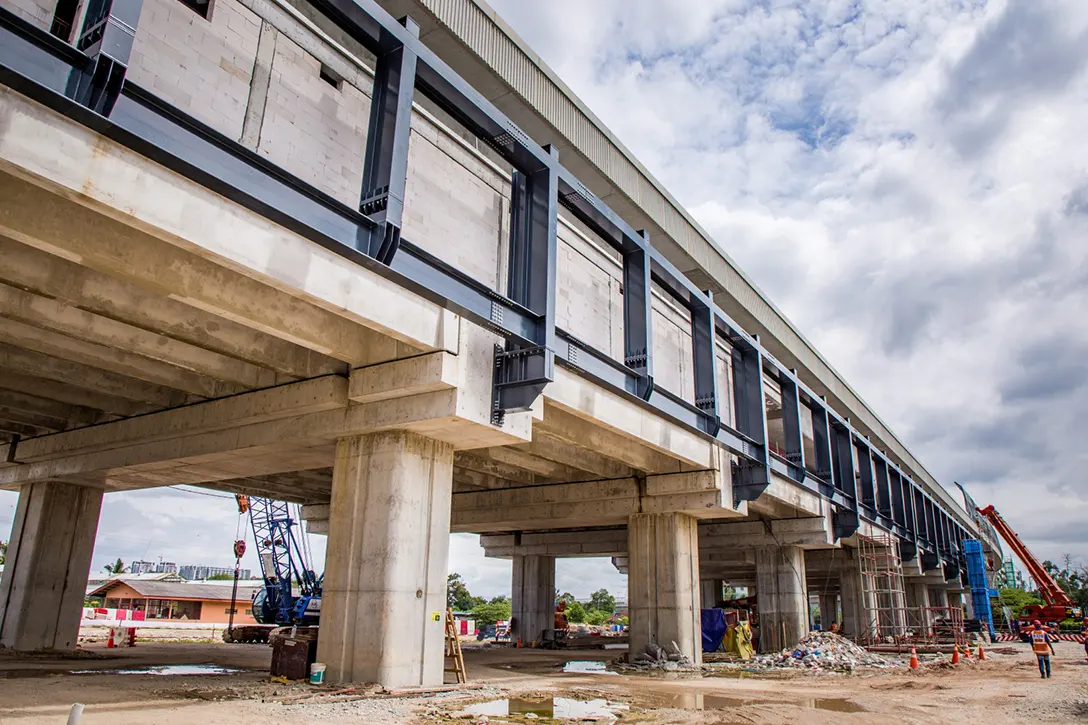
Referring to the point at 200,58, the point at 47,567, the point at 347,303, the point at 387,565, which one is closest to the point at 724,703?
the point at 387,565

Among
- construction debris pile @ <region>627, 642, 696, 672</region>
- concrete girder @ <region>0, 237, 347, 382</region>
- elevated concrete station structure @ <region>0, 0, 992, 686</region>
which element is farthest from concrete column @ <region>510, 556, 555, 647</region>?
concrete girder @ <region>0, 237, 347, 382</region>

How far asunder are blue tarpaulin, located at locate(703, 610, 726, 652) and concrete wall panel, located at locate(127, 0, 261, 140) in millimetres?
29572

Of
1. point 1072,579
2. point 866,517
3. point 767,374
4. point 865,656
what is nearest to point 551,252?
point 767,374

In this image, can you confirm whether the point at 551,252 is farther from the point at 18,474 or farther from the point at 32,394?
the point at 18,474

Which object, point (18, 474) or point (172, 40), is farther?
point (18, 474)

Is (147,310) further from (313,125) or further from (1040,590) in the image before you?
(1040,590)

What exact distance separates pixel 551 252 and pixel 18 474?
16297mm

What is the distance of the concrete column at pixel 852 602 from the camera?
3966 centimetres

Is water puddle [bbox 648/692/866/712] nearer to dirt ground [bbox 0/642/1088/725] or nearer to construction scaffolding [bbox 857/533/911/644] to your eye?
dirt ground [bbox 0/642/1088/725]

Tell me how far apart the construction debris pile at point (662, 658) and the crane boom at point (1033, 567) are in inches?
1766

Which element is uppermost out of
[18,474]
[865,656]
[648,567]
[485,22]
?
[485,22]

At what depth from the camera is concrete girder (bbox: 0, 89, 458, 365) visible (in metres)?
7.45

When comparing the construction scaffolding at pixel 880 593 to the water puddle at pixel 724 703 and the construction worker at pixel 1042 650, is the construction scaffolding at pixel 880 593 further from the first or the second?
the water puddle at pixel 724 703

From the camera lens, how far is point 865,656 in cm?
2639
